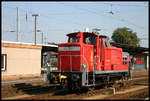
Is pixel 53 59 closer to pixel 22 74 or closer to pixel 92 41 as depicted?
pixel 92 41

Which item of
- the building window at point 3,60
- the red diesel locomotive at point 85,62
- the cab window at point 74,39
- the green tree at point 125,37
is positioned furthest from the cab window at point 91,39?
the green tree at point 125,37

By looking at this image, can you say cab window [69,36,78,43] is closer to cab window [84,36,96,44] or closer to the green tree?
cab window [84,36,96,44]

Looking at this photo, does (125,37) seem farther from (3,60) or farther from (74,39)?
(74,39)

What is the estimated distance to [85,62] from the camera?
11.7m

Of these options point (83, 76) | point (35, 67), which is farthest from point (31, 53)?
point (83, 76)

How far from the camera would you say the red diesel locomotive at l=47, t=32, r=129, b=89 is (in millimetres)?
11359

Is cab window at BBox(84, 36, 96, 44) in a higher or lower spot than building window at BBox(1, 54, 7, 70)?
higher

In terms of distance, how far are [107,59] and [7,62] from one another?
1016cm

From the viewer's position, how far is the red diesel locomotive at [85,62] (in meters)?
11.4

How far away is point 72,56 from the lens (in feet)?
38.7

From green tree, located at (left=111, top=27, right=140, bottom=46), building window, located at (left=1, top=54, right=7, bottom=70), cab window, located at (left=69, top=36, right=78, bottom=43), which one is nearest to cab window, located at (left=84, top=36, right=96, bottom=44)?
cab window, located at (left=69, top=36, right=78, bottom=43)

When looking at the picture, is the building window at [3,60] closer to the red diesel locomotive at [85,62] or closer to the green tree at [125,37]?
the red diesel locomotive at [85,62]

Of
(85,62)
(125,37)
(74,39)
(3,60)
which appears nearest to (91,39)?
(74,39)

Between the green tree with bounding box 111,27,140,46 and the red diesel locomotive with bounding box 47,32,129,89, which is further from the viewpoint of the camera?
the green tree with bounding box 111,27,140,46
